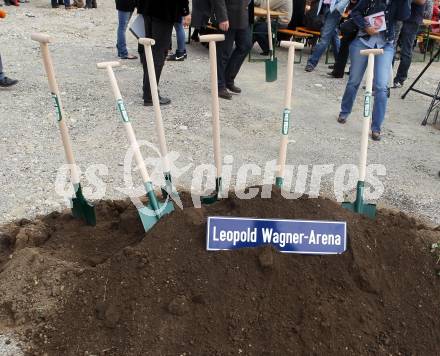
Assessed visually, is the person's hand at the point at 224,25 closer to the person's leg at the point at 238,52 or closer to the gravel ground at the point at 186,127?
the person's leg at the point at 238,52

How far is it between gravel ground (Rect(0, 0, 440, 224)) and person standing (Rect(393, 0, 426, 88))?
0.49 meters

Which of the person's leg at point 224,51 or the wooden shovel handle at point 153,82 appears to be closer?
the wooden shovel handle at point 153,82

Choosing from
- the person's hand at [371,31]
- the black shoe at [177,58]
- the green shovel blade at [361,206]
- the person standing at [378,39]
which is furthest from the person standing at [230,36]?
the green shovel blade at [361,206]

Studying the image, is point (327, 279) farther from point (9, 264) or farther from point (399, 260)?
point (9, 264)

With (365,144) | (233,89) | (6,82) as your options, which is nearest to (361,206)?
(365,144)

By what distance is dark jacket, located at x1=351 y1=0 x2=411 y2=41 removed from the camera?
468cm

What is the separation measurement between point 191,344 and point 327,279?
0.78 m

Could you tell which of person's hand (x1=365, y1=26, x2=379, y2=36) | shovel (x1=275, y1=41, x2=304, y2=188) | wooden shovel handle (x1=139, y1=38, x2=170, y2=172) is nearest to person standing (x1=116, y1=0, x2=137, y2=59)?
person's hand (x1=365, y1=26, x2=379, y2=36)

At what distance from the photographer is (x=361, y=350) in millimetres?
2262

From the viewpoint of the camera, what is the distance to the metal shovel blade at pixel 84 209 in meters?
3.06

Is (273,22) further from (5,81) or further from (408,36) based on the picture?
(5,81)

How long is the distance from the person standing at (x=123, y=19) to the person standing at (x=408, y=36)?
4091mm

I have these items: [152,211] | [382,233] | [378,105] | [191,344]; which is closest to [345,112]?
[378,105]

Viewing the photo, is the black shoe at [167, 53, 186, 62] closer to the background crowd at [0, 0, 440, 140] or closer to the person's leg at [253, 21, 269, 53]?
the background crowd at [0, 0, 440, 140]
